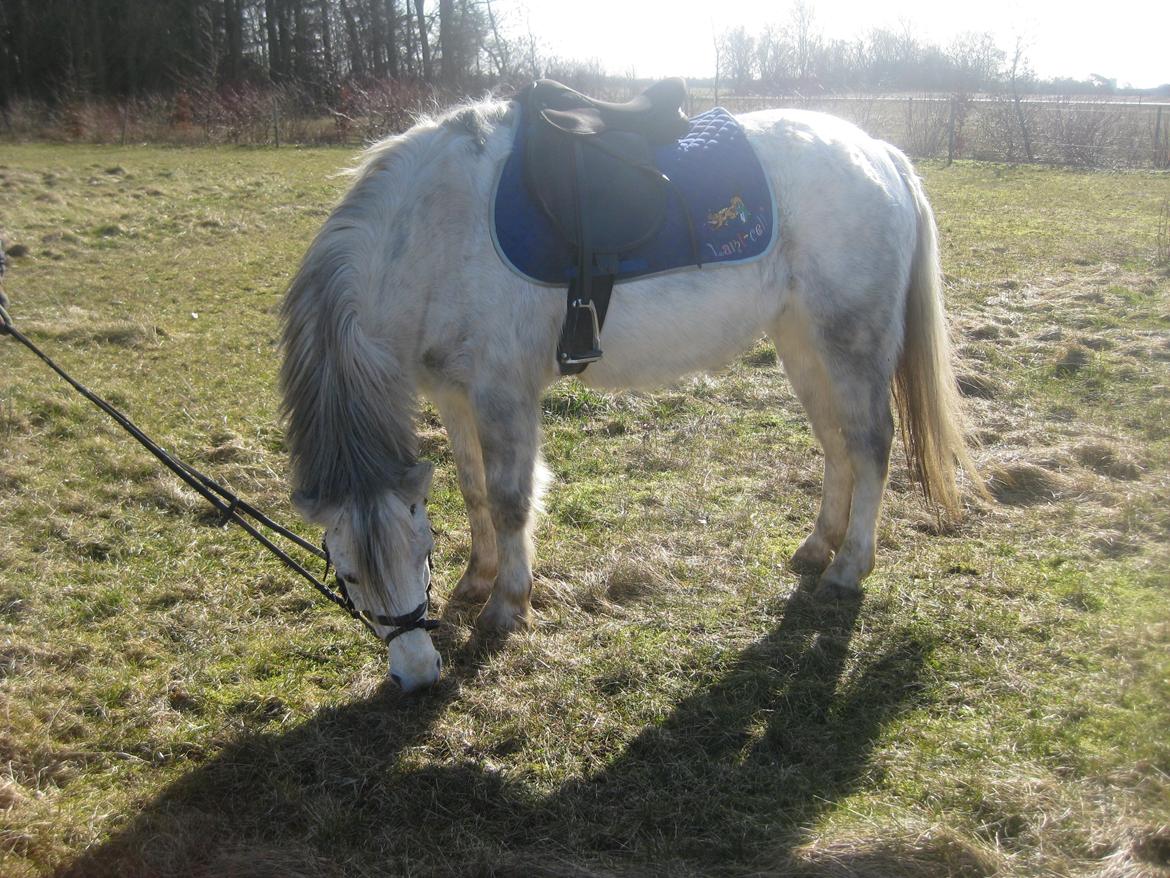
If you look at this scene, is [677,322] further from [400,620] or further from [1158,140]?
[1158,140]

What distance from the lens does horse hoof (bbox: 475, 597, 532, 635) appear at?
3.19m

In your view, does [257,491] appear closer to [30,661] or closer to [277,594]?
[277,594]

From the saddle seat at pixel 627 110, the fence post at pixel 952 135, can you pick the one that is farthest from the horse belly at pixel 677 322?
the fence post at pixel 952 135

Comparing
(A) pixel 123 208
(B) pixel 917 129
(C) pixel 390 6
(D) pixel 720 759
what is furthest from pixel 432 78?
(D) pixel 720 759

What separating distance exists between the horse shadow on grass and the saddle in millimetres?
1280

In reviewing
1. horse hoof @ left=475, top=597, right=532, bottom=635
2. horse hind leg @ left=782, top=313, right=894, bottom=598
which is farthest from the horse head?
horse hind leg @ left=782, top=313, right=894, bottom=598

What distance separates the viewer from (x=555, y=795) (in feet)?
7.95

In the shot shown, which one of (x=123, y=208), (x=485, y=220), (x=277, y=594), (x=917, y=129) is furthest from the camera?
(x=917, y=129)

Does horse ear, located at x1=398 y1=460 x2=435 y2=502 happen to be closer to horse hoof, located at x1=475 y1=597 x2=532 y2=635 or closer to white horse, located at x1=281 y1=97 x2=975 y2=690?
white horse, located at x1=281 y1=97 x2=975 y2=690

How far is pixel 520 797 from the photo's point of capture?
2420 mm

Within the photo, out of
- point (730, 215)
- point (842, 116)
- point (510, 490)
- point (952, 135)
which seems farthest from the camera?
point (842, 116)

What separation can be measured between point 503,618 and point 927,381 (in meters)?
1.86

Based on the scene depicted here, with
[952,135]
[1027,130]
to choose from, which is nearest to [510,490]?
[952,135]

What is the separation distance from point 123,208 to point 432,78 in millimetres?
18829
